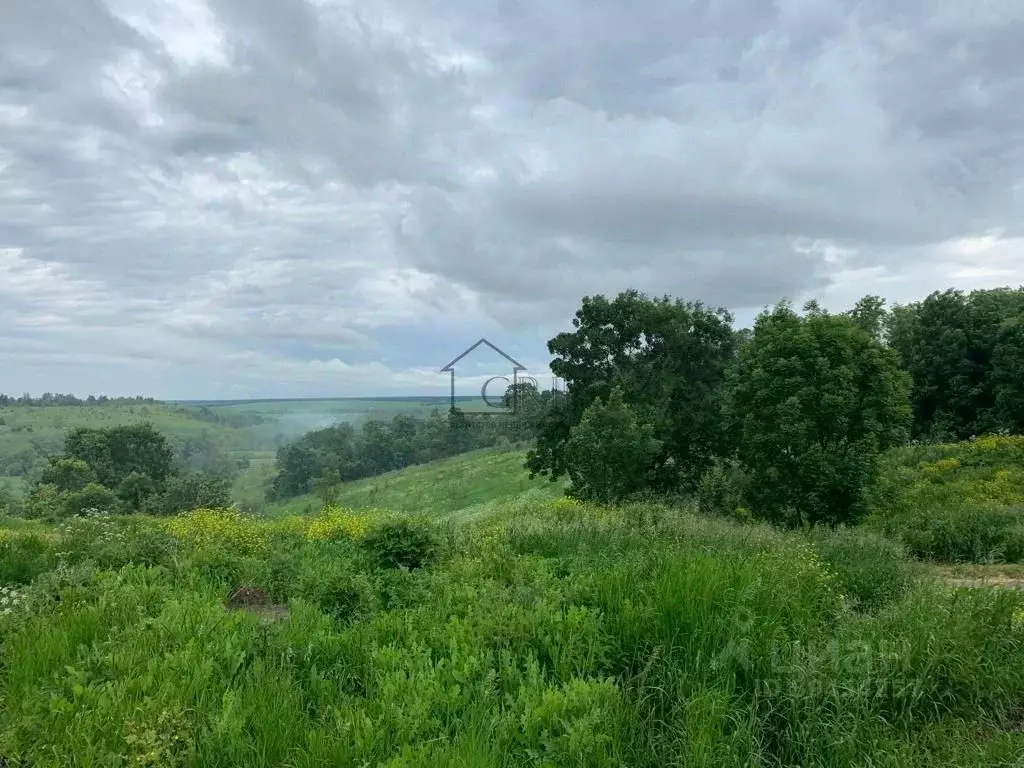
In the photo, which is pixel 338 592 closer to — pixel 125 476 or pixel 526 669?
pixel 526 669

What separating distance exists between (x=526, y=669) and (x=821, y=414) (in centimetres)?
1772


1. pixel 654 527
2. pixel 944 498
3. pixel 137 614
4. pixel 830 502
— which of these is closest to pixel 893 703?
pixel 137 614

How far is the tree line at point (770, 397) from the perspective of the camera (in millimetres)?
19922

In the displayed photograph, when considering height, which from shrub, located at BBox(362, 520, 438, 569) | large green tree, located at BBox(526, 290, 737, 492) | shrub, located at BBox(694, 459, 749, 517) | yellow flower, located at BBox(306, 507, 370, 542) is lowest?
shrub, located at BBox(694, 459, 749, 517)

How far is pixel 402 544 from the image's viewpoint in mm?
8266

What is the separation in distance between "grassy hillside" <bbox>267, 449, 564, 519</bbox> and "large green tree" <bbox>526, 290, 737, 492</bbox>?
964 centimetres

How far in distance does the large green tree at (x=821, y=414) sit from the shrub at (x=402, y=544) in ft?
47.6

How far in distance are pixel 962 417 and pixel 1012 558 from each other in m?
34.9

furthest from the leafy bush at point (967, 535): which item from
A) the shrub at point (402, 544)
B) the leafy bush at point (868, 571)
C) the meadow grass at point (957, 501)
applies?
the shrub at point (402, 544)

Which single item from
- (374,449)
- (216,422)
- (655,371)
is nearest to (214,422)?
(216,422)

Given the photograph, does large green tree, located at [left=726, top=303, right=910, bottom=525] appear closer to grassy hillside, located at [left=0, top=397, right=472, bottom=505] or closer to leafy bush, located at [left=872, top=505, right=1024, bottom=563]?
leafy bush, located at [left=872, top=505, right=1024, bottom=563]

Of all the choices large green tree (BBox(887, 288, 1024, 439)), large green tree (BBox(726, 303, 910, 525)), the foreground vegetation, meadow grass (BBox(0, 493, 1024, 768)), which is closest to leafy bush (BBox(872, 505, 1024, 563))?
the foreground vegetation

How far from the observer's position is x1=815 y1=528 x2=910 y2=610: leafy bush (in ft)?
21.6

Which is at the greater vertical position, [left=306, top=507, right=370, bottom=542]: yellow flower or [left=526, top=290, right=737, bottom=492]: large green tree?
[left=526, top=290, right=737, bottom=492]: large green tree
